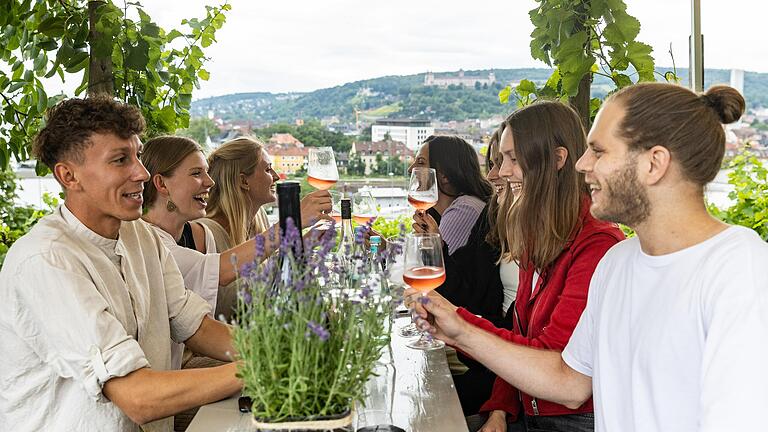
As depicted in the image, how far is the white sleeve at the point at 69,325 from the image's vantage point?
62.8 inches

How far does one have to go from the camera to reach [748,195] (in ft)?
12.0

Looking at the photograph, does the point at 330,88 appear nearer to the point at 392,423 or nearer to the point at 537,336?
the point at 537,336

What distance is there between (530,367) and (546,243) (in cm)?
39

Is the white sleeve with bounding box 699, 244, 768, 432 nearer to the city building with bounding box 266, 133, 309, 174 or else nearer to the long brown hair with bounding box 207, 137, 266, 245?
the long brown hair with bounding box 207, 137, 266, 245

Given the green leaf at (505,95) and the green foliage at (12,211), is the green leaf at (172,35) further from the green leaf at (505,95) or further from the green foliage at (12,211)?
the green leaf at (505,95)

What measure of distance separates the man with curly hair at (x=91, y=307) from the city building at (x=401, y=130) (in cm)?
211

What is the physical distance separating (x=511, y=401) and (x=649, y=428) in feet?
2.42

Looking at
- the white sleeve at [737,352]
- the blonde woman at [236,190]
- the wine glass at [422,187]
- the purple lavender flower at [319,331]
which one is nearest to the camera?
the purple lavender flower at [319,331]

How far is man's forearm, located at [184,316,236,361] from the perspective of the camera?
2092 mm

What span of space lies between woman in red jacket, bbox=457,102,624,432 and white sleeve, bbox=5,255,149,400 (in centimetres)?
89

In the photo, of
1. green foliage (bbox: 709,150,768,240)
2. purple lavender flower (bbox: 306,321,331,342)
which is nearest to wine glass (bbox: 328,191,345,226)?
purple lavender flower (bbox: 306,321,331,342)

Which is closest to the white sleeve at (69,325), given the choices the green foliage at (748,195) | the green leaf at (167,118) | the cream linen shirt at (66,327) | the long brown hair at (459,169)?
the cream linen shirt at (66,327)

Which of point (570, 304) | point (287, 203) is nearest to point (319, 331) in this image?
point (287, 203)

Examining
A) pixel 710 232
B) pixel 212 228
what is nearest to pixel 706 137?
pixel 710 232
